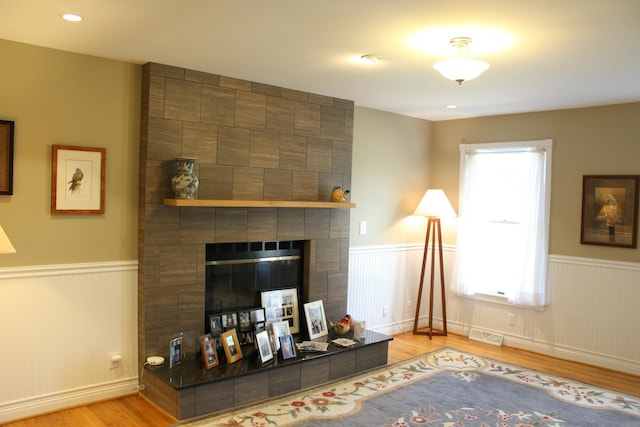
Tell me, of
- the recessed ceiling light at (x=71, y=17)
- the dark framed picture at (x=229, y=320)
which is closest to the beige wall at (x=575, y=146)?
the dark framed picture at (x=229, y=320)

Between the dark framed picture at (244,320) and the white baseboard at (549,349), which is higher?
the dark framed picture at (244,320)

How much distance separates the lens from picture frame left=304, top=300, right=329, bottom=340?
4629mm

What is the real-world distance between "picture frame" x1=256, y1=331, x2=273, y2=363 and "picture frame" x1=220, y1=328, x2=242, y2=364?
174mm

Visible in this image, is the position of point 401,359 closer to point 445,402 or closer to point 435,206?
point 445,402

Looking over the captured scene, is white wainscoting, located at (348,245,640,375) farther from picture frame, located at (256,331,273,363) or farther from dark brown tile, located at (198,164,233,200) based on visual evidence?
dark brown tile, located at (198,164,233,200)

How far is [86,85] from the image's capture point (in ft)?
12.0

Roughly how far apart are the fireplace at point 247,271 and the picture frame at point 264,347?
0.47 m

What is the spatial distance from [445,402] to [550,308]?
1963 millimetres

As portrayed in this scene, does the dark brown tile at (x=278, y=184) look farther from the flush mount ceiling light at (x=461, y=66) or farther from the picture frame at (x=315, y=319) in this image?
the flush mount ceiling light at (x=461, y=66)

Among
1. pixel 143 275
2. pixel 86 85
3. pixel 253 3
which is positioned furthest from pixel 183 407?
pixel 253 3

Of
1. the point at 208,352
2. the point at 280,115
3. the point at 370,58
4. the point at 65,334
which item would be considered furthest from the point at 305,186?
the point at 65,334

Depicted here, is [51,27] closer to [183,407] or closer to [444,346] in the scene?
[183,407]

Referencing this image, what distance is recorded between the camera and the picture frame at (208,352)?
374 centimetres

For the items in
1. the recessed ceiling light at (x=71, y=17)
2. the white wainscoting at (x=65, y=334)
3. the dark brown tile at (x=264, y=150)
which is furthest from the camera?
the dark brown tile at (x=264, y=150)
